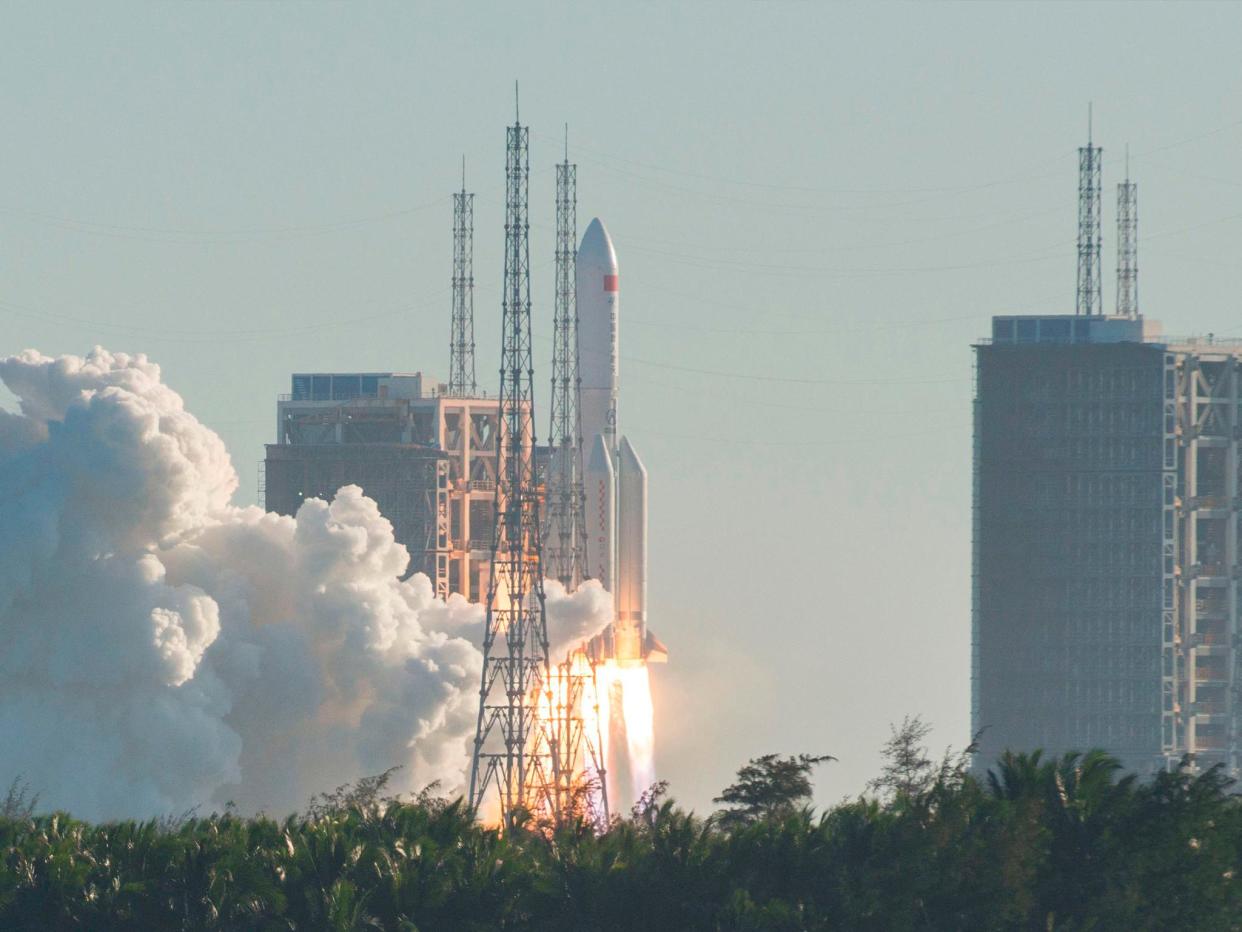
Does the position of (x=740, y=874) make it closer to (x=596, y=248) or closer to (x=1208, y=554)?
(x=596, y=248)

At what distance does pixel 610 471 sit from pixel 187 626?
29099 millimetres

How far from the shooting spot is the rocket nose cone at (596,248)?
164 m

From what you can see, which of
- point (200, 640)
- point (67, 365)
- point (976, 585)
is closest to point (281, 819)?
point (200, 640)

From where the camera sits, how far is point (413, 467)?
188375 mm

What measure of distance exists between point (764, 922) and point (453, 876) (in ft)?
25.5

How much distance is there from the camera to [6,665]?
140375mm

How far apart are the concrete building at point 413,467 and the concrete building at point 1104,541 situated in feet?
90.5

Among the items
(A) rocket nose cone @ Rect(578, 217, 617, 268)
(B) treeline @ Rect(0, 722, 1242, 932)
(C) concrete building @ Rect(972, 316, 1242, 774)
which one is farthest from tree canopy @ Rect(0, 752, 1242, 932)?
(C) concrete building @ Rect(972, 316, 1242, 774)

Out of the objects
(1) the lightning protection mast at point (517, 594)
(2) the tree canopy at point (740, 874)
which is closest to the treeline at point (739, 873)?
(2) the tree canopy at point (740, 874)

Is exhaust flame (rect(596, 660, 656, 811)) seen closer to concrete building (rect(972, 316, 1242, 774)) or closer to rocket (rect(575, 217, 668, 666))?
rocket (rect(575, 217, 668, 666))

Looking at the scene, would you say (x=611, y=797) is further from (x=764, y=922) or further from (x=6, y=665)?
(x=764, y=922)

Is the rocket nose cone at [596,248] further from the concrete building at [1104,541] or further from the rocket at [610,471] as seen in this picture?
the concrete building at [1104,541]

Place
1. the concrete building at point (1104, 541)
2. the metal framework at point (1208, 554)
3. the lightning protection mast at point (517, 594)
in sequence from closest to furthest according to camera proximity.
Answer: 1. the lightning protection mast at point (517, 594)
2. the concrete building at point (1104, 541)
3. the metal framework at point (1208, 554)

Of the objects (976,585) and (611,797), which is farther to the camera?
(976,585)
